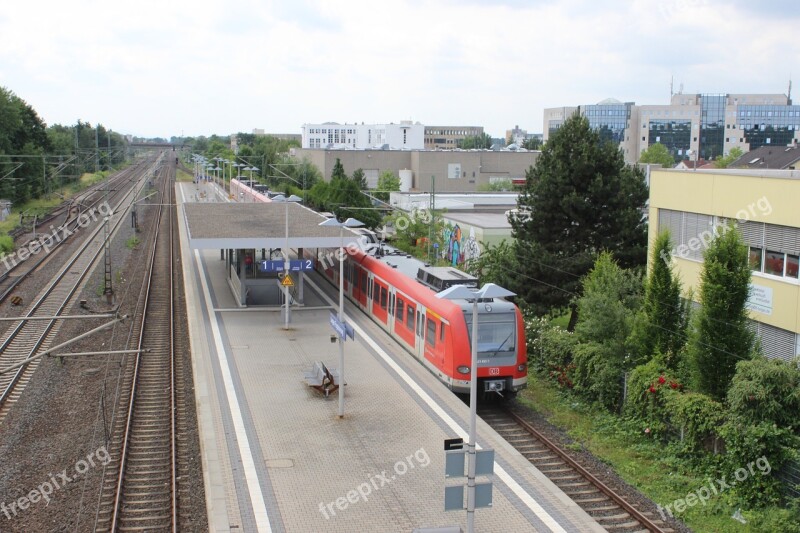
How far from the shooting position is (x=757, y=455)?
1354cm

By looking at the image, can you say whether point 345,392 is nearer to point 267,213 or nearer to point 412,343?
point 412,343

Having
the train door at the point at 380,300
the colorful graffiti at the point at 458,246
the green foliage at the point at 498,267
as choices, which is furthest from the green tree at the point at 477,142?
the train door at the point at 380,300

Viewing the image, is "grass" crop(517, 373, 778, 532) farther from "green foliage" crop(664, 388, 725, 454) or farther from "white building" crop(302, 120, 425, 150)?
"white building" crop(302, 120, 425, 150)

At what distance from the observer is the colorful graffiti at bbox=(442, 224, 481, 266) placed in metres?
38.6

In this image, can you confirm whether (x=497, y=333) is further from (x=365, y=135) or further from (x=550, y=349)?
(x=365, y=135)

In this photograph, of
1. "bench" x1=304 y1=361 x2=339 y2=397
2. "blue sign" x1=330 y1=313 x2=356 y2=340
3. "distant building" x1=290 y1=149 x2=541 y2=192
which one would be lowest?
"bench" x1=304 y1=361 x2=339 y2=397

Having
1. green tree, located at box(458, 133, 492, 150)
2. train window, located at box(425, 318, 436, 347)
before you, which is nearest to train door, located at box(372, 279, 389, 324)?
train window, located at box(425, 318, 436, 347)

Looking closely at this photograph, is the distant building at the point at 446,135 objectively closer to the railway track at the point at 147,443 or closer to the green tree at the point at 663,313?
the railway track at the point at 147,443

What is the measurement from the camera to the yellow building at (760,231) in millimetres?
17781

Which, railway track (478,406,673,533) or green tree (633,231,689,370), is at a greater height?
green tree (633,231,689,370)

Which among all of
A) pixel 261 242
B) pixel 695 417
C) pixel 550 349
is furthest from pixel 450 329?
pixel 261 242

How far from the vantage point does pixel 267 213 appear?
3816 cm

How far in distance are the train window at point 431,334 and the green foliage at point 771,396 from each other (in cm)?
748

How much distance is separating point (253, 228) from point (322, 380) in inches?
550
